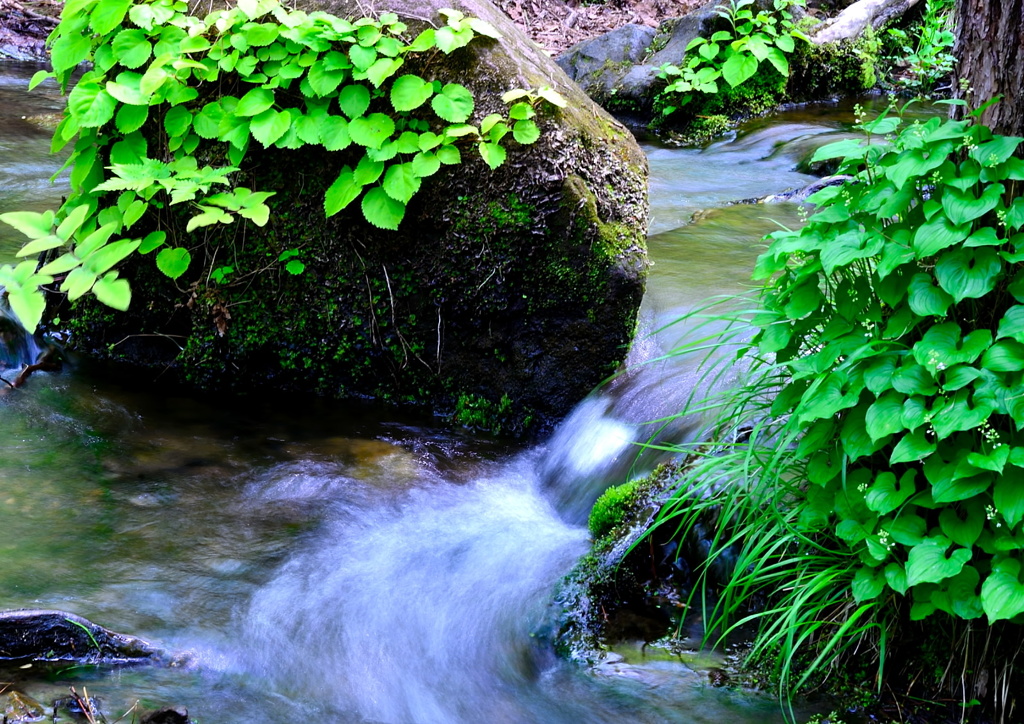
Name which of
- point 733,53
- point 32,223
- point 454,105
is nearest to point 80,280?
point 32,223

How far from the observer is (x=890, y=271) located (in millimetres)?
2350

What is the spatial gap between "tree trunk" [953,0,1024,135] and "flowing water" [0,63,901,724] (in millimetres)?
1670

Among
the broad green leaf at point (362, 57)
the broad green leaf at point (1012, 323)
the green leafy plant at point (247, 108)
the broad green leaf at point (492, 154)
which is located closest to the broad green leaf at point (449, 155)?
the green leafy plant at point (247, 108)

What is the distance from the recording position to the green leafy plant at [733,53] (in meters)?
9.05

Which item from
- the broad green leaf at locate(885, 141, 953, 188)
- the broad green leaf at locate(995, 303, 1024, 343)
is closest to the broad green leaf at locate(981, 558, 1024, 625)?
the broad green leaf at locate(995, 303, 1024, 343)

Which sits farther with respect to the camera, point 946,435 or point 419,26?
point 419,26

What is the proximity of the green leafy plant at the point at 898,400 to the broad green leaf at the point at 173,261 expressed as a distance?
108 inches

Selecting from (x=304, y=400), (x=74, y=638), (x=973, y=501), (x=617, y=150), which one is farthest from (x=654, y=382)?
(x=74, y=638)

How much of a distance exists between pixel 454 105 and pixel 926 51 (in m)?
7.73

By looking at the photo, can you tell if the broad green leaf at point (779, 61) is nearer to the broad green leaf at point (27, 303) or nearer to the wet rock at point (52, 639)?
the broad green leaf at point (27, 303)

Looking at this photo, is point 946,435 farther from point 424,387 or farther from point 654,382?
point 424,387

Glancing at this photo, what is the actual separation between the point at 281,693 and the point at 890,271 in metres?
2.12

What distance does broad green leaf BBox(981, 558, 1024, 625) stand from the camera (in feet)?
7.09

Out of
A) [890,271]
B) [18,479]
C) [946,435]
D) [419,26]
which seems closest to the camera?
[946,435]
